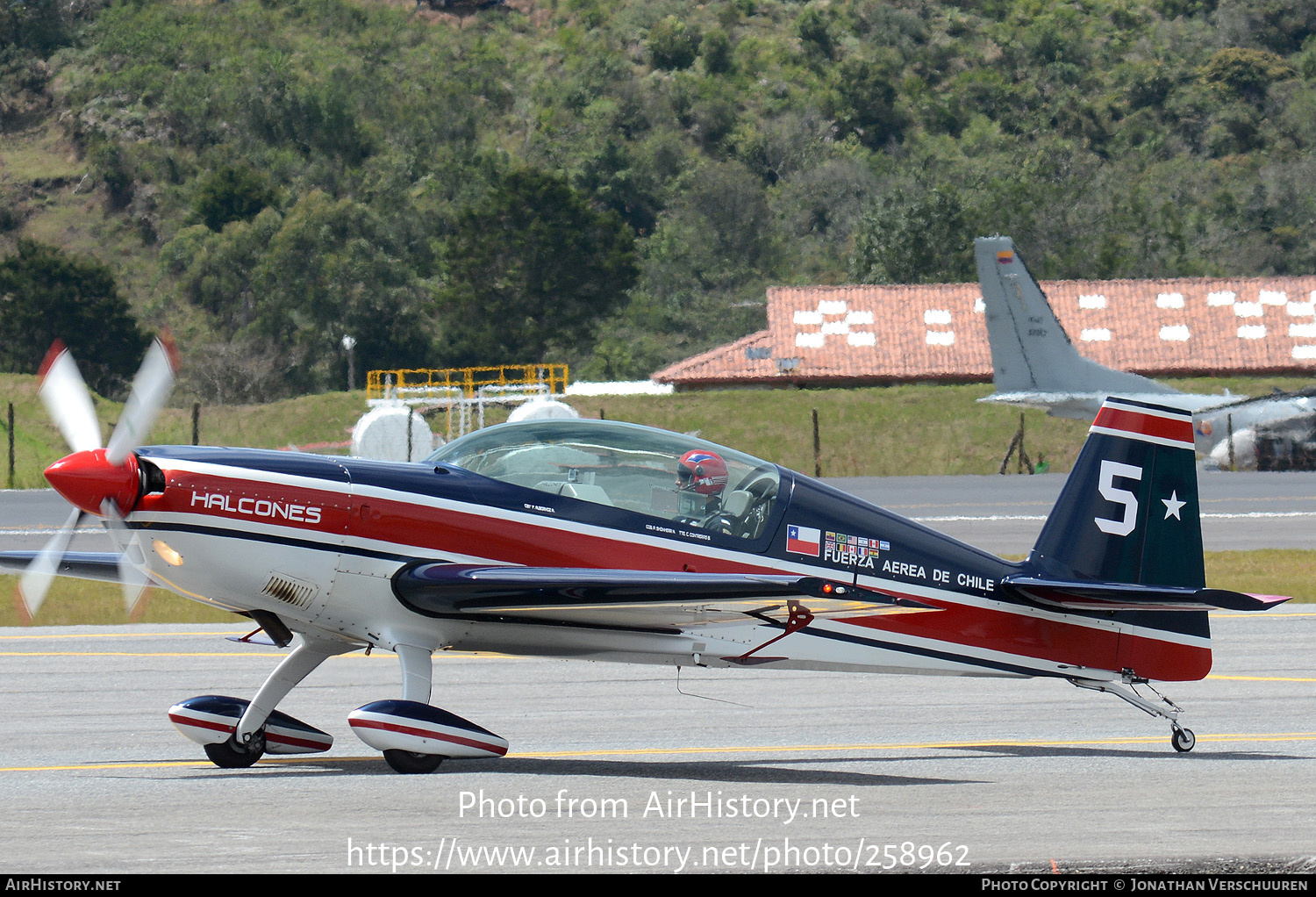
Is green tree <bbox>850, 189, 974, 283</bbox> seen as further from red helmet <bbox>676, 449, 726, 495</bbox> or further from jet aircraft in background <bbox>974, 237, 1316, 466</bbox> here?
red helmet <bbox>676, 449, 726, 495</bbox>

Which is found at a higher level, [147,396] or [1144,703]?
[147,396]

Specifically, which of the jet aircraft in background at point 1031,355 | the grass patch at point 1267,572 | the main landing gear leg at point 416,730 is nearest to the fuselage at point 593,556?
the main landing gear leg at point 416,730

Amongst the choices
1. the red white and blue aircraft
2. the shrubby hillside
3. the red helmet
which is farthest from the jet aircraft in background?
the shrubby hillside

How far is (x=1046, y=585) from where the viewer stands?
31.8ft

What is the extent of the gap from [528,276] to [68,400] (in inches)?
3139

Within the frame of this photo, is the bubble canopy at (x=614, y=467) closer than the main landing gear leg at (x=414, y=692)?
No

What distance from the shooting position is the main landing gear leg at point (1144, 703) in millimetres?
9836

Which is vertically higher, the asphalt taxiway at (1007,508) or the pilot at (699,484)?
the pilot at (699,484)

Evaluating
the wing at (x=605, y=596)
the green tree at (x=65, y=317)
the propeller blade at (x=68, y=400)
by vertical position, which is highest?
the green tree at (x=65, y=317)

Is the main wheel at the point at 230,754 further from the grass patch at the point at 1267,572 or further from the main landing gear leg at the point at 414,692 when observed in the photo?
the grass patch at the point at 1267,572

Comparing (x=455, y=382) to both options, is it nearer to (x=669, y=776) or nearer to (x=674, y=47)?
(x=669, y=776)

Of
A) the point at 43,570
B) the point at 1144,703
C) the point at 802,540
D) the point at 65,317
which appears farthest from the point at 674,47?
the point at 43,570

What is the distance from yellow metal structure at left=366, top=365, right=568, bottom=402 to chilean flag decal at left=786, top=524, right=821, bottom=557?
2988 centimetres

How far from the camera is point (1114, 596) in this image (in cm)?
948
